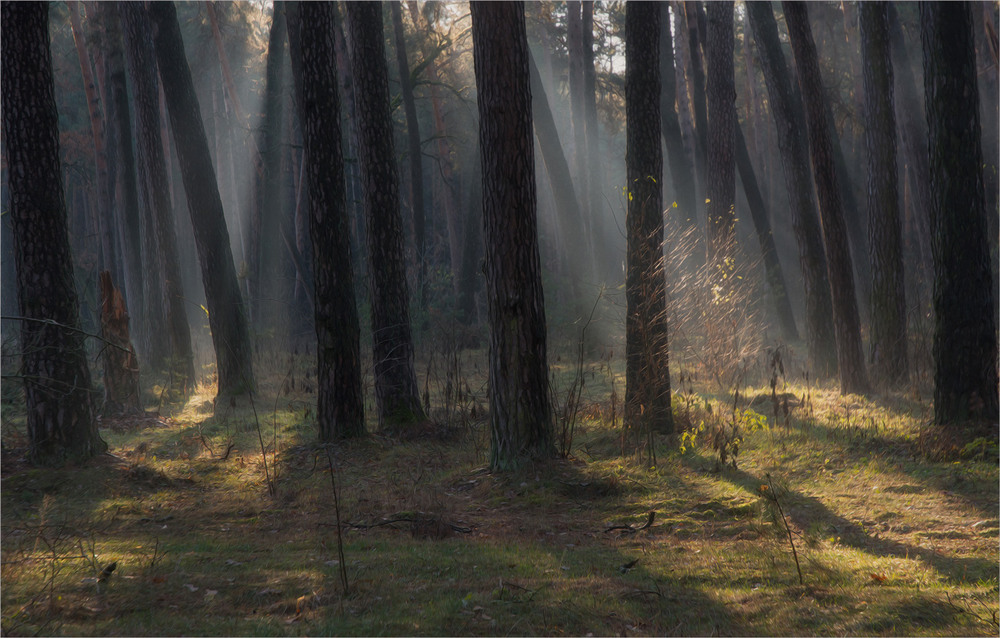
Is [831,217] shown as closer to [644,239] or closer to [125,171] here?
[644,239]

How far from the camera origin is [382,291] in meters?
9.70

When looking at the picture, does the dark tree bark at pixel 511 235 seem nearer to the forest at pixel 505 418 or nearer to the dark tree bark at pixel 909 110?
the forest at pixel 505 418

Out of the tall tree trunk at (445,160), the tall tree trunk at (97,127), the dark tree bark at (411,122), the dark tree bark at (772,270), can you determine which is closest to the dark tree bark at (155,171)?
the tall tree trunk at (97,127)

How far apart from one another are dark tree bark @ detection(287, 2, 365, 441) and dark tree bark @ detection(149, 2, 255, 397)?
427 centimetres

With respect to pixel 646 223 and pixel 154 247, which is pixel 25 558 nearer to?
pixel 646 223

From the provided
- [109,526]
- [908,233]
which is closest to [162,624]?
[109,526]

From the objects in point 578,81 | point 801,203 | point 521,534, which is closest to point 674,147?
point 578,81

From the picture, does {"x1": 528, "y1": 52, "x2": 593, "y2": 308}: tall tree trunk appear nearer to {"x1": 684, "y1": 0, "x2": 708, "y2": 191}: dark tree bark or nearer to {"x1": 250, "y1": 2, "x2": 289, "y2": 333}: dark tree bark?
{"x1": 684, "y1": 0, "x2": 708, "y2": 191}: dark tree bark

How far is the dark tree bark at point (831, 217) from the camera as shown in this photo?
11.0 m

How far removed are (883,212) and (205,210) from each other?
1078cm

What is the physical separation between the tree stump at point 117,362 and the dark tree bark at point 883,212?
1043 centimetres

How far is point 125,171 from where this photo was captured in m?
16.8

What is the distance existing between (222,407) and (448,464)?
5389 mm

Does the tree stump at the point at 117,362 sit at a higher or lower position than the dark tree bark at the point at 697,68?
lower
